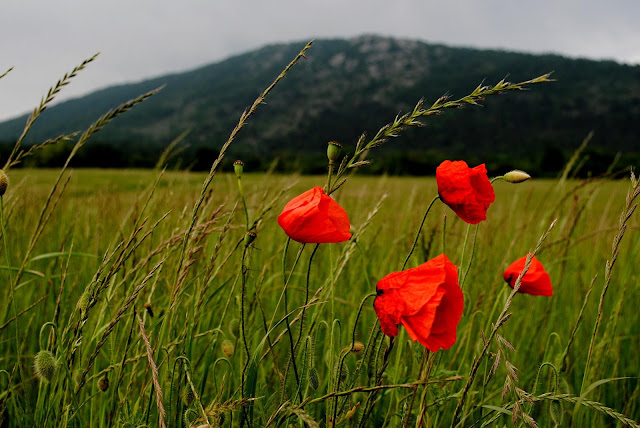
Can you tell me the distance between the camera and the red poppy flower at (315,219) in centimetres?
66

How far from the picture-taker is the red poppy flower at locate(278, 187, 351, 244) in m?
0.66

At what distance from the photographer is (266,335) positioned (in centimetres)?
67

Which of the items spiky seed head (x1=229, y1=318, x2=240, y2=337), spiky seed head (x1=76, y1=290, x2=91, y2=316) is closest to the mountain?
spiky seed head (x1=229, y1=318, x2=240, y2=337)

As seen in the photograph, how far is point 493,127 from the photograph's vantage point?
225 feet

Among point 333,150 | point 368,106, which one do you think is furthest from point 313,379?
point 368,106

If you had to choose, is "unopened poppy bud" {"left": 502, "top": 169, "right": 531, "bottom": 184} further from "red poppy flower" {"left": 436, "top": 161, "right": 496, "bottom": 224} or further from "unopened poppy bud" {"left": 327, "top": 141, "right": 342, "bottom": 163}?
"unopened poppy bud" {"left": 327, "top": 141, "right": 342, "bottom": 163}

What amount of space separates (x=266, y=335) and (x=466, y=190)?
1.35 ft

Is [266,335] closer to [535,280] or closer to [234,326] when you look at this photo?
[234,326]

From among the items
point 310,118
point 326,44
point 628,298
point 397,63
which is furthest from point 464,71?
point 628,298

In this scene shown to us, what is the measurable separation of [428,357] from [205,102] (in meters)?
124

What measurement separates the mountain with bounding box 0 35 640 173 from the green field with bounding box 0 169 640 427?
2215 cm

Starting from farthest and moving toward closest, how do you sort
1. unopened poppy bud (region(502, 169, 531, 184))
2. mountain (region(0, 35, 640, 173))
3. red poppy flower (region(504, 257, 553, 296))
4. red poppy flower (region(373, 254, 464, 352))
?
mountain (region(0, 35, 640, 173)) < red poppy flower (region(504, 257, 553, 296)) < unopened poppy bud (region(502, 169, 531, 184)) < red poppy flower (region(373, 254, 464, 352))

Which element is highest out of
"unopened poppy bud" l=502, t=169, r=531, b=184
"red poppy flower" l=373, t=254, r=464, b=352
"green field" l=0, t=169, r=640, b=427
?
"unopened poppy bud" l=502, t=169, r=531, b=184

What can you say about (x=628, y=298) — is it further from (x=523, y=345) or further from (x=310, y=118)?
(x=310, y=118)
